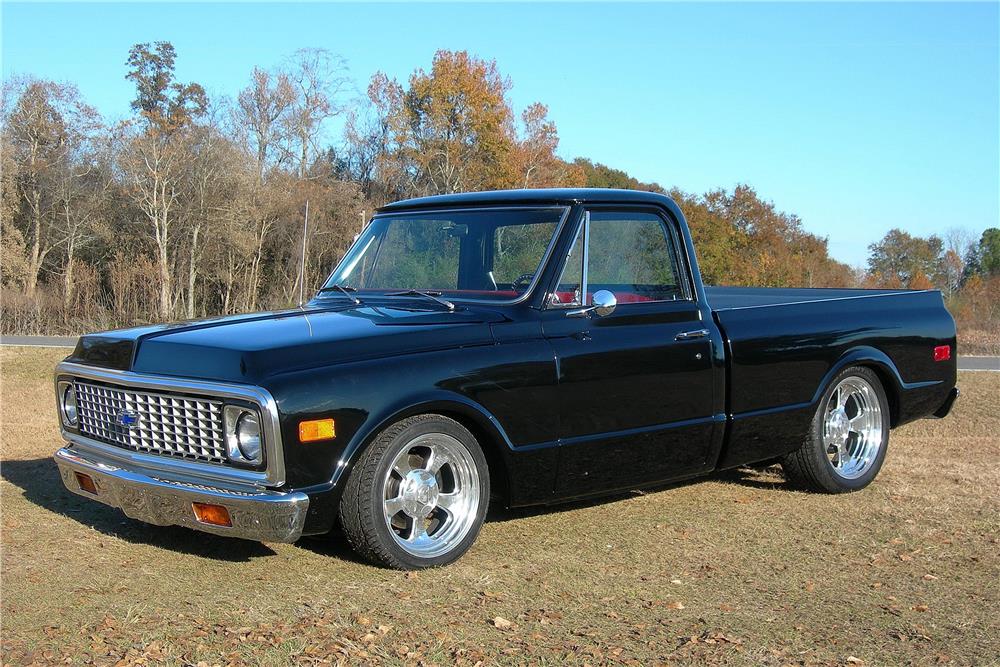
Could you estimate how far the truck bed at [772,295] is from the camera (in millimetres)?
7489

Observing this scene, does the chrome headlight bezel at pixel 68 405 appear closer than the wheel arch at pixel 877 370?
Yes

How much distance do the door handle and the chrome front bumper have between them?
2510mm

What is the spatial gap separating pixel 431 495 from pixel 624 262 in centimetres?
195

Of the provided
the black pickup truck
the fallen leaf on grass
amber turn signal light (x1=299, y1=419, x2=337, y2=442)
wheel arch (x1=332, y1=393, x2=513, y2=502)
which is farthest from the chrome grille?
the fallen leaf on grass

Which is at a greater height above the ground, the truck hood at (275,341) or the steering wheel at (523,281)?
the steering wheel at (523,281)

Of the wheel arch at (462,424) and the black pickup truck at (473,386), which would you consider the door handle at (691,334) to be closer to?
the black pickup truck at (473,386)

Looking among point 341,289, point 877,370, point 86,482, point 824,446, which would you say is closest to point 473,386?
point 341,289

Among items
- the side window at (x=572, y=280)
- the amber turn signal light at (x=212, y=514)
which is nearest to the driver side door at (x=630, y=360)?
the side window at (x=572, y=280)

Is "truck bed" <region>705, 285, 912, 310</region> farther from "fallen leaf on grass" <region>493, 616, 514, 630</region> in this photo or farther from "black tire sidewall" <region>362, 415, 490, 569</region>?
"fallen leaf on grass" <region>493, 616, 514, 630</region>

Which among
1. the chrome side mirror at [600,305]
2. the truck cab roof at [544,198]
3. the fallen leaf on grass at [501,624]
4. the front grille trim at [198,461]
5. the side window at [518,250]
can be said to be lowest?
the fallen leaf on grass at [501,624]

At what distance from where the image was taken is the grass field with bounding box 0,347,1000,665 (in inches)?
157

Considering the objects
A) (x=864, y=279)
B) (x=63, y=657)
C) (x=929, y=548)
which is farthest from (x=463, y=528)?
(x=864, y=279)

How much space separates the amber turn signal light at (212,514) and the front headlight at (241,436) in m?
0.22

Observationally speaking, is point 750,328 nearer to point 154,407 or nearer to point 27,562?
point 154,407
